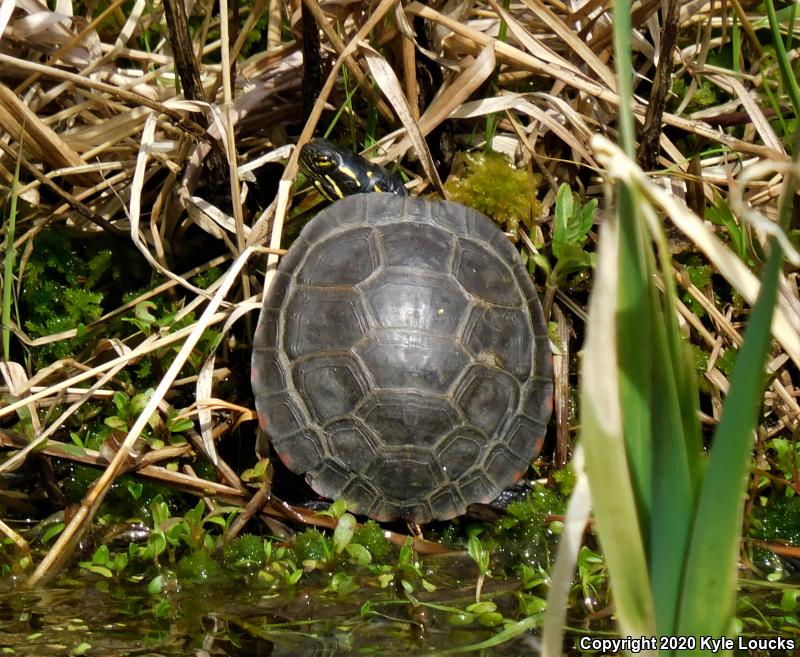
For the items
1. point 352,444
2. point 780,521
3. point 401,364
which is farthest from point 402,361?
point 780,521

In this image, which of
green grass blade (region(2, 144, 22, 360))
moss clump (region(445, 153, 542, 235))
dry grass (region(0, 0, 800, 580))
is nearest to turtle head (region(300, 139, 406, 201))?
dry grass (region(0, 0, 800, 580))

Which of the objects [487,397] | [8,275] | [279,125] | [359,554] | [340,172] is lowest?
[359,554]

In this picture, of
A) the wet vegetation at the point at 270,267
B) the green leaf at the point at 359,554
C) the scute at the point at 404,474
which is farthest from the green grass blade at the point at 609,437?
the scute at the point at 404,474

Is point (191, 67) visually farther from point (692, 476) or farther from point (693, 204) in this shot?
point (692, 476)

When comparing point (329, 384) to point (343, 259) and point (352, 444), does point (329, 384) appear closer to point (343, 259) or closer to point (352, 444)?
point (352, 444)

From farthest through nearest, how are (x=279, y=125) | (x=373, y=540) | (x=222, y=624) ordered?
1. (x=279, y=125)
2. (x=373, y=540)
3. (x=222, y=624)

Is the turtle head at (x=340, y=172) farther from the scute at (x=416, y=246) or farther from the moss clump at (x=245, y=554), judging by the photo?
the moss clump at (x=245, y=554)
